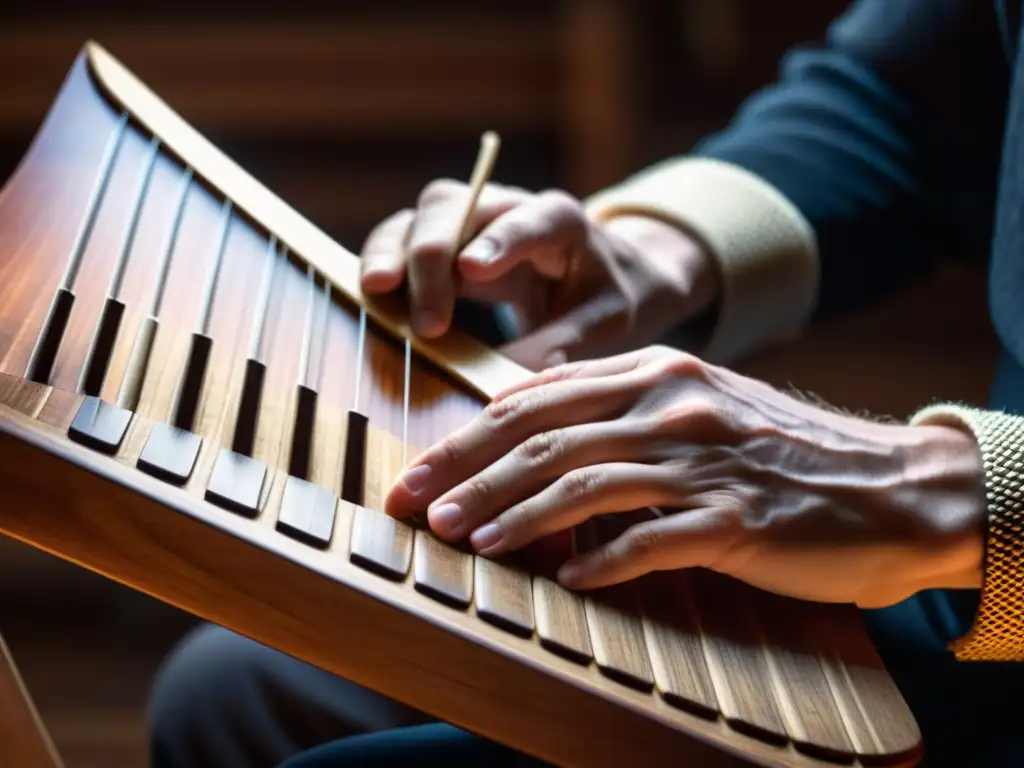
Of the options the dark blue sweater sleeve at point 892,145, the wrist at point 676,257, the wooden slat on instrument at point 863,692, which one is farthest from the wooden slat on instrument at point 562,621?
the dark blue sweater sleeve at point 892,145

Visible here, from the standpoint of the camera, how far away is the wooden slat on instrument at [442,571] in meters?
0.43

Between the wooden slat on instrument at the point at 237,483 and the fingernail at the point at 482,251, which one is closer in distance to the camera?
the wooden slat on instrument at the point at 237,483

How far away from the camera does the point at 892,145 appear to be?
32.6 inches

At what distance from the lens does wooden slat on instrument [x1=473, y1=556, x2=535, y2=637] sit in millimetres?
426

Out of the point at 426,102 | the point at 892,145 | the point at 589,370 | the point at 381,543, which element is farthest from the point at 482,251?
the point at 426,102

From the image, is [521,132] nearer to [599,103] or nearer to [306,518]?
[599,103]

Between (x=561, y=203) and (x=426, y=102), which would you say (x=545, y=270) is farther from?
(x=426, y=102)

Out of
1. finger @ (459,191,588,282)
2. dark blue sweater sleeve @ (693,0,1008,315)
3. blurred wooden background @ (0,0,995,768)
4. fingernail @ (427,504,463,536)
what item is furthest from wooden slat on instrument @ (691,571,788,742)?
blurred wooden background @ (0,0,995,768)

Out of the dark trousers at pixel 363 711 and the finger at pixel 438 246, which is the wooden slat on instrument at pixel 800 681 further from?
the finger at pixel 438 246

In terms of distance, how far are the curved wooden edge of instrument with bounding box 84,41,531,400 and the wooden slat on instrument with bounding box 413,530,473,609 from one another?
122 mm

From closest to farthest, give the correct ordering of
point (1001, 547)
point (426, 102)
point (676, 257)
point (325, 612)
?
point (325, 612) < point (1001, 547) < point (676, 257) < point (426, 102)

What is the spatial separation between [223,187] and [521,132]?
146 centimetres

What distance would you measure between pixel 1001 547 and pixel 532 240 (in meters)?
0.29

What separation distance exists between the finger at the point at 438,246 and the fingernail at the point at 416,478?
0.44ft
